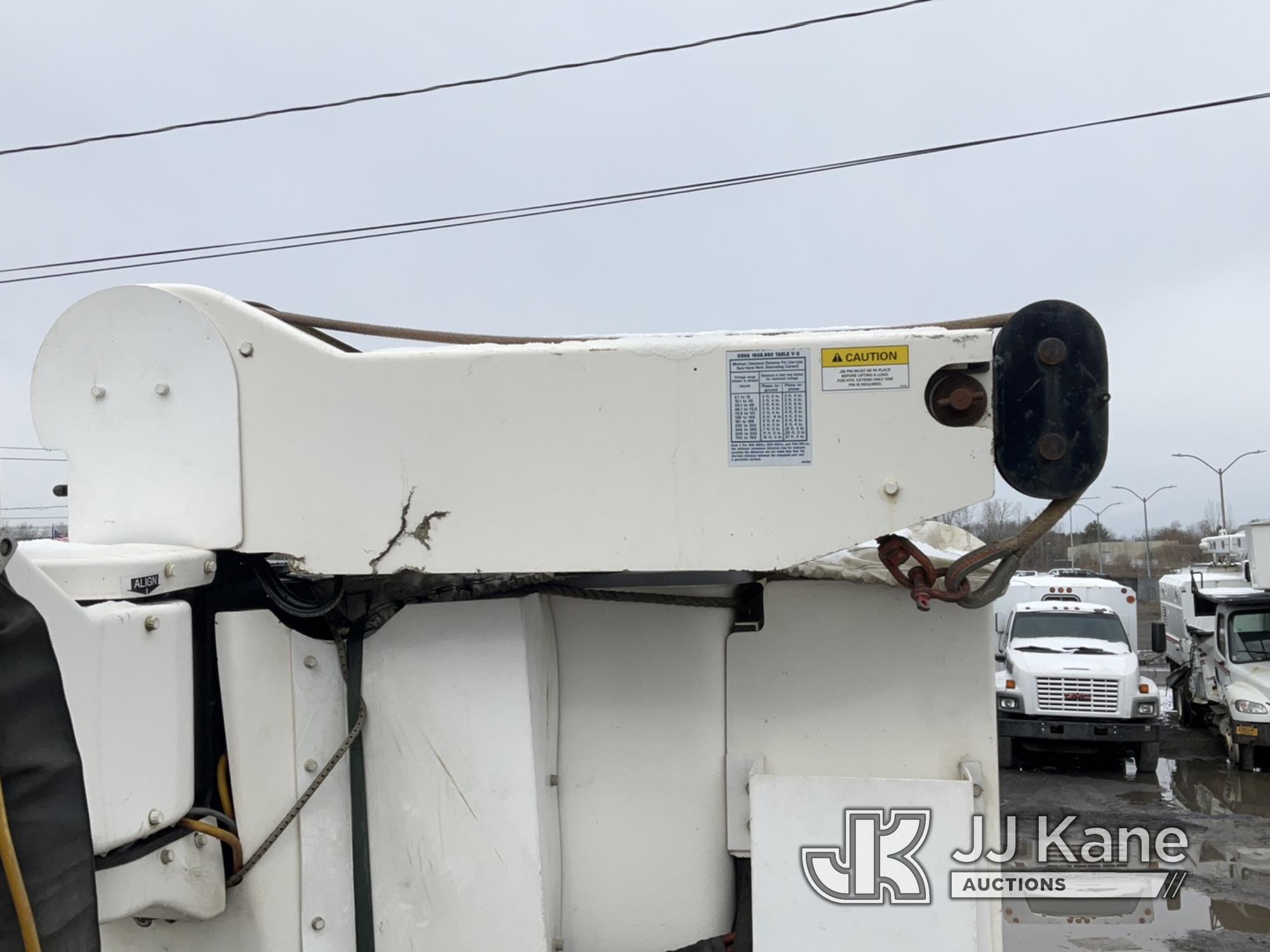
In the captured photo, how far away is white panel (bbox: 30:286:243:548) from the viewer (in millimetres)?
2064

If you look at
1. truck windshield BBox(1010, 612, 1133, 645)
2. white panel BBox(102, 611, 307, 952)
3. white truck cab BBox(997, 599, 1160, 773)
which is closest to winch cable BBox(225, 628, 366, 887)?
white panel BBox(102, 611, 307, 952)

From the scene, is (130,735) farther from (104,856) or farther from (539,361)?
(539,361)

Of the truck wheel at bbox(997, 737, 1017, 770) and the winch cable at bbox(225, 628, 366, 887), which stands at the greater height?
the winch cable at bbox(225, 628, 366, 887)

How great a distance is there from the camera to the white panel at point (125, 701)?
65.9 inches

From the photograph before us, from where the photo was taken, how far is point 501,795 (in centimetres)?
206

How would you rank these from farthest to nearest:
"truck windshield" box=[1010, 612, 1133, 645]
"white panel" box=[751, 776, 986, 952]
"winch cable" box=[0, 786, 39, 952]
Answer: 1. "truck windshield" box=[1010, 612, 1133, 645]
2. "white panel" box=[751, 776, 986, 952]
3. "winch cable" box=[0, 786, 39, 952]

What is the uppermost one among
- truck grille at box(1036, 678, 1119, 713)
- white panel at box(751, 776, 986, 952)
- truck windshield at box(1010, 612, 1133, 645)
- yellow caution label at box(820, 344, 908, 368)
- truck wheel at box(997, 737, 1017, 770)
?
yellow caution label at box(820, 344, 908, 368)

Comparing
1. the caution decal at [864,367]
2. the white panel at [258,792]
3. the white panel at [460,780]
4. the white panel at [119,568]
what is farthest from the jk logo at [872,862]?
the white panel at [119,568]

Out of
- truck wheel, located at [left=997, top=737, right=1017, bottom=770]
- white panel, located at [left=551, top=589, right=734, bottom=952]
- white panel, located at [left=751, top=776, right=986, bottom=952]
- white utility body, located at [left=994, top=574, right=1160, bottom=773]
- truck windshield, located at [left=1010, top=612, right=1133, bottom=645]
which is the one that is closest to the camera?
white panel, located at [left=751, top=776, right=986, bottom=952]

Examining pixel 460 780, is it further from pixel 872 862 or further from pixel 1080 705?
pixel 1080 705

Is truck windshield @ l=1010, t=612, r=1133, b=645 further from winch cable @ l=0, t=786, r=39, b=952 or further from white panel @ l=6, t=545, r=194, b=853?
winch cable @ l=0, t=786, r=39, b=952

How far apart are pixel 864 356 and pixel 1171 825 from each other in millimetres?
9307

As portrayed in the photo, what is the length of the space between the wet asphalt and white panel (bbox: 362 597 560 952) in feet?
18.3

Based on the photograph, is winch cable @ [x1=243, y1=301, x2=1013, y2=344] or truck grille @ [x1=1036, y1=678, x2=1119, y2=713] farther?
truck grille @ [x1=1036, y1=678, x2=1119, y2=713]
